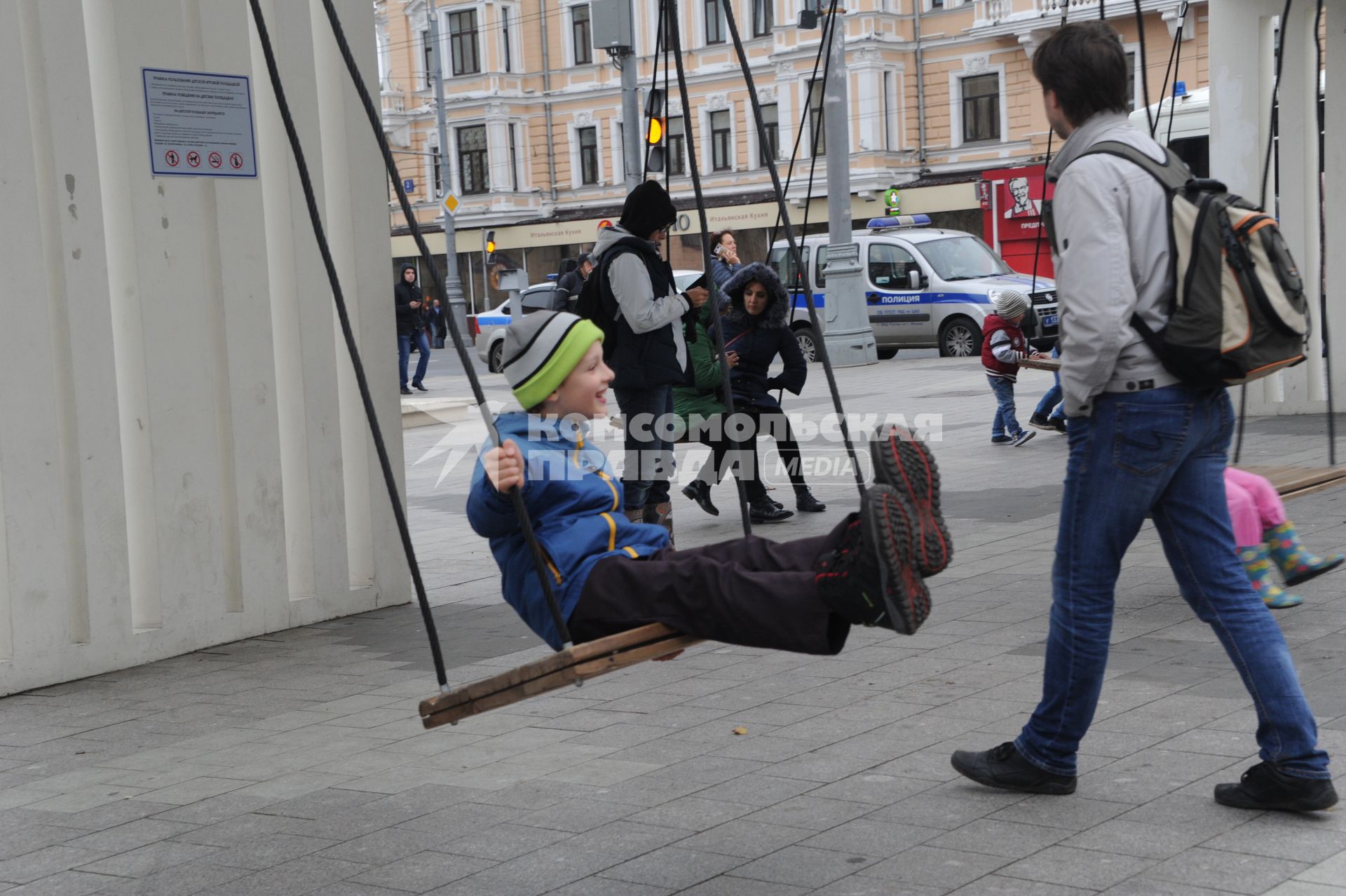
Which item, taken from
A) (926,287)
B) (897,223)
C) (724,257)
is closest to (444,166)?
(897,223)

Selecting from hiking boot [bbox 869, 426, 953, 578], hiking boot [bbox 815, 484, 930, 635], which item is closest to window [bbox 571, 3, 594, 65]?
hiking boot [bbox 869, 426, 953, 578]

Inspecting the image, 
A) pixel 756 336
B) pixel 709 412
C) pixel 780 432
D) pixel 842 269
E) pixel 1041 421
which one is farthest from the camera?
pixel 842 269

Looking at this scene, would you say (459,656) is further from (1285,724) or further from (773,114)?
(773,114)

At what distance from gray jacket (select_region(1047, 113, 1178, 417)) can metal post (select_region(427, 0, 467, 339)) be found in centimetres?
3674

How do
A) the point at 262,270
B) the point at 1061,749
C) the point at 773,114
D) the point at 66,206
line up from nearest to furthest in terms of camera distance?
the point at 1061,749 < the point at 66,206 < the point at 262,270 < the point at 773,114

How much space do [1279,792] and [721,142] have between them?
46.2 meters

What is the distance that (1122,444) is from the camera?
3.93 m

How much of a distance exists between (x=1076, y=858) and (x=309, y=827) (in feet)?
6.54

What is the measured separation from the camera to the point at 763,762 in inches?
185

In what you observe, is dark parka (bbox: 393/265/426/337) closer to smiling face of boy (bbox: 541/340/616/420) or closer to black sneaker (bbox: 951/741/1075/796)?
smiling face of boy (bbox: 541/340/616/420)

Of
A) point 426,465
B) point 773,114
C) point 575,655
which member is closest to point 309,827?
point 575,655

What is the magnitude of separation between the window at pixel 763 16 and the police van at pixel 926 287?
2274cm

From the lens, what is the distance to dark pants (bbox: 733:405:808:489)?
32.9 ft

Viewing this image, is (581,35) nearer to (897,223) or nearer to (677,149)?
(677,149)
